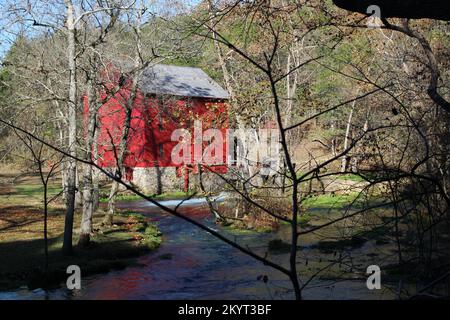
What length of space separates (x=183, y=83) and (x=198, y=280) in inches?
811

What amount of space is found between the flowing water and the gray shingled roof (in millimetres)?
12983

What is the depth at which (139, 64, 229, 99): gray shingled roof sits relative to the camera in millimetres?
27672

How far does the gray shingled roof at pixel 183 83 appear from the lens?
27.7 metres

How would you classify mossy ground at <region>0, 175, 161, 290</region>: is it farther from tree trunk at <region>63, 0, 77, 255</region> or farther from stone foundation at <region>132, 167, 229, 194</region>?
stone foundation at <region>132, 167, 229, 194</region>

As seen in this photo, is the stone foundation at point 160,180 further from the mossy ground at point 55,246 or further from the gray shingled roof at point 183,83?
the mossy ground at point 55,246

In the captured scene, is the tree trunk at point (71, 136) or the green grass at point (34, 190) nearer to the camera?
the tree trunk at point (71, 136)

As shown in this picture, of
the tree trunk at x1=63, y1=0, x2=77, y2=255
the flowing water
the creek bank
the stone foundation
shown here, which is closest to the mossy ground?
the creek bank

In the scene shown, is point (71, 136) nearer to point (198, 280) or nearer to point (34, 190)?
point (198, 280)

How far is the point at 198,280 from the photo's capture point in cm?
1125

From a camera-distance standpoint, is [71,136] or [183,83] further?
[183,83]

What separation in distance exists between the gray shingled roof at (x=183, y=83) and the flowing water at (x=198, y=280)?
511 inches

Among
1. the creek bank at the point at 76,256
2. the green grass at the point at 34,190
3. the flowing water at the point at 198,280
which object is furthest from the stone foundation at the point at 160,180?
the flowing water at the point at 198,280

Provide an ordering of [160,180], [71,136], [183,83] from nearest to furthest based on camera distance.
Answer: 1. [71,136]
2. [160,180]
3. [183,83]

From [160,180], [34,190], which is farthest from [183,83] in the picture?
[34,190]
